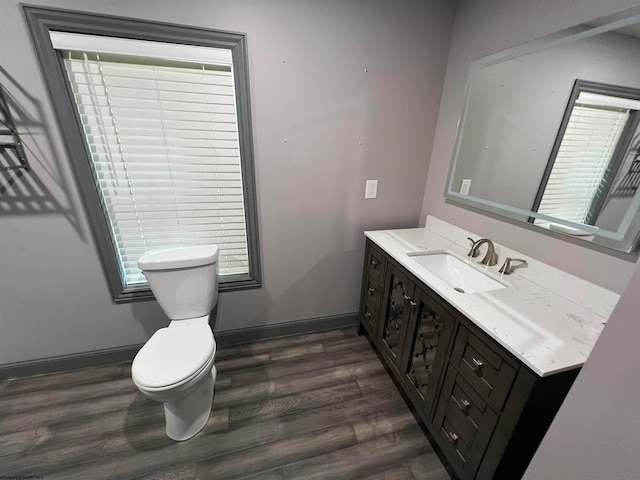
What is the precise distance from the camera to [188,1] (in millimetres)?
1225

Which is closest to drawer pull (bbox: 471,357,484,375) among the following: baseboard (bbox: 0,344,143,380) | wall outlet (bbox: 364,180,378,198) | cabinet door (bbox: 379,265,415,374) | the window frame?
cabinet door (bbox: 379,265,415,374)

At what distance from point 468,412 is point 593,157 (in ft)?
3.73

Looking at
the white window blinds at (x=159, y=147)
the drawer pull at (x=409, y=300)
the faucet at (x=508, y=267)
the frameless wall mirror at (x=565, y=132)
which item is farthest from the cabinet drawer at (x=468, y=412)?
the white window blinds at (x=159, y=147)

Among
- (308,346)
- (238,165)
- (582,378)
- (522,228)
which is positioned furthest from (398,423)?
(238,165)

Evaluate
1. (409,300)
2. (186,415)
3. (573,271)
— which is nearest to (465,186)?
(573,271)

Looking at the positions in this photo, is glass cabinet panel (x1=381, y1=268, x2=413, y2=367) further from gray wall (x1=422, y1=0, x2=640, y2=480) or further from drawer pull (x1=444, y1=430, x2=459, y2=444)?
gray wall (x1=422, y1=0, x2=640, y2=480)

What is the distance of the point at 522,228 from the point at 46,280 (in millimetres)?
2619

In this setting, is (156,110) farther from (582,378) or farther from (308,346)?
(582,378)

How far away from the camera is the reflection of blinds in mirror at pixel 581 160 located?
0.97 m

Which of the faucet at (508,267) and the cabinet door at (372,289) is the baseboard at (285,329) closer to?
the cabinet door at (372,289)

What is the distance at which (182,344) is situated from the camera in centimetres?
135

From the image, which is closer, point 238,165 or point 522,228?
point 522,228

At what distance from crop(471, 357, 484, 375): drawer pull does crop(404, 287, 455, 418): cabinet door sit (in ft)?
0.42

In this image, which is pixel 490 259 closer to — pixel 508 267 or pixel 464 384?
pixel 508 267
